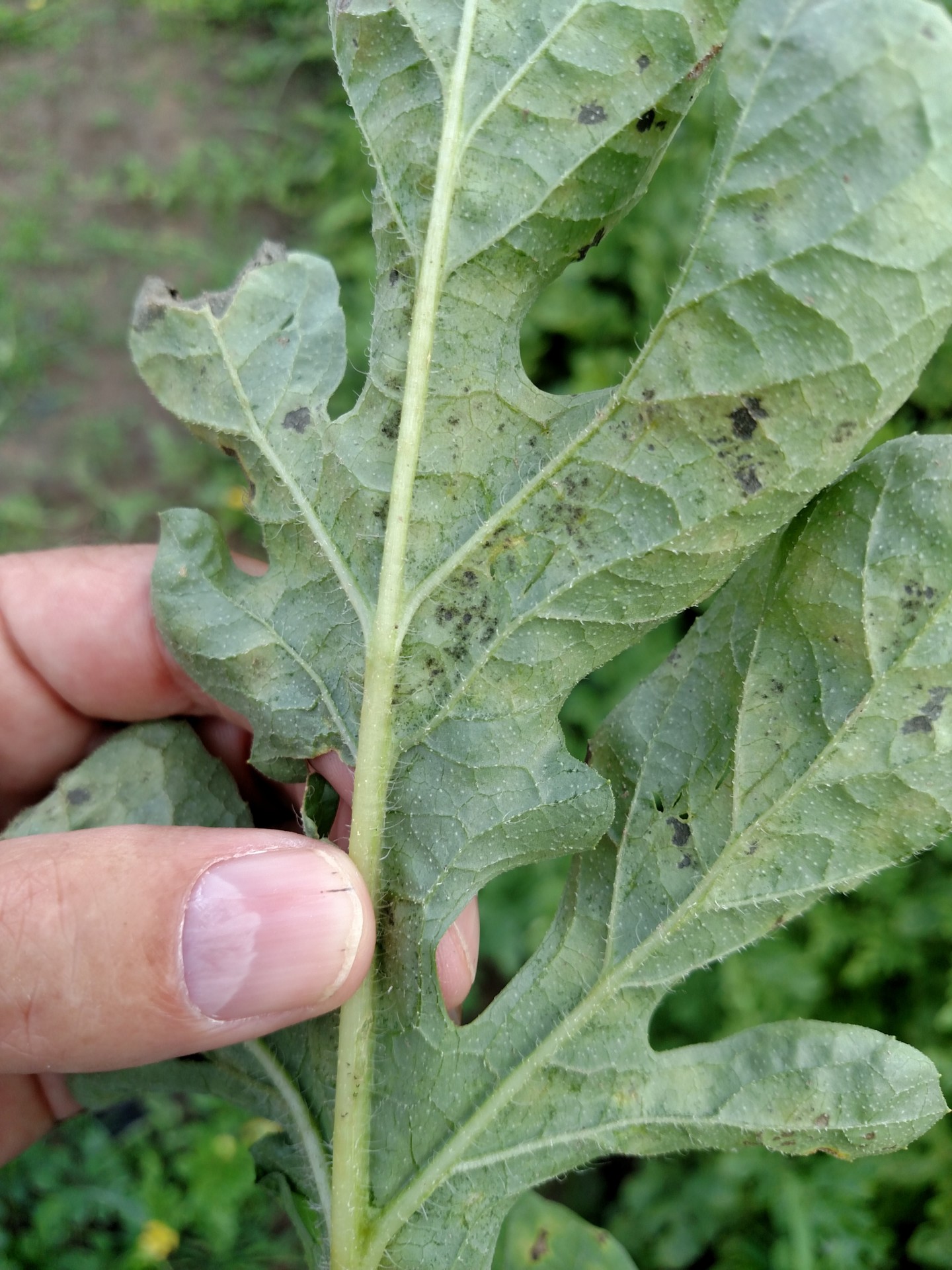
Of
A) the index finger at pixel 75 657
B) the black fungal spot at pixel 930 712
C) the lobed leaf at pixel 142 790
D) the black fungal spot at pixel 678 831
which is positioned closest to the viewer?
the black fungal spot at pixel 930 712

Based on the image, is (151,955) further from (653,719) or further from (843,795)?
(843,795)

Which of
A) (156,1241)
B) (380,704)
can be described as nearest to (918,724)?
(380,704)

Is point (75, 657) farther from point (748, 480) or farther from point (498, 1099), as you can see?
point (748, 480)

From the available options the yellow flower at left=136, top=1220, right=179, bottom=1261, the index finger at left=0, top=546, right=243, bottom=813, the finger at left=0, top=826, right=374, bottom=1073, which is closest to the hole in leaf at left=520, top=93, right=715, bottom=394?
the index finger at left=0, top=546, right=243, bottom=813

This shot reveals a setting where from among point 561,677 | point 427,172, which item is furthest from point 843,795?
point 427,172

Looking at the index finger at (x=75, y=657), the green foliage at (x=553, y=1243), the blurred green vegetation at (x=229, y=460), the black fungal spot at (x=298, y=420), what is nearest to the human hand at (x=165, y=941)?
the black fungal spot at (x=298, y=420)

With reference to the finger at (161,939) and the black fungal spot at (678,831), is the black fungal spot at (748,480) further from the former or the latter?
the finger at (161,939)
